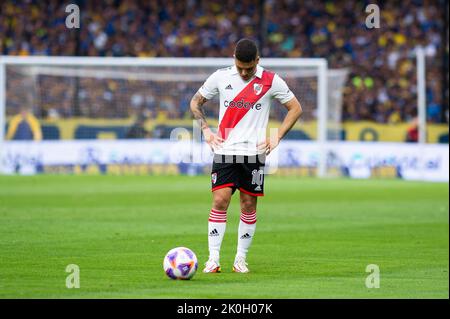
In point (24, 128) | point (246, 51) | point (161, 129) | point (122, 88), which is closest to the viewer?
point (246, 51)

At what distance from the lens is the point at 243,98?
10.6 metres

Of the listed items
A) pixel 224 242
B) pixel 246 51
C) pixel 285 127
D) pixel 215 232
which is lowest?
pixel 224 242

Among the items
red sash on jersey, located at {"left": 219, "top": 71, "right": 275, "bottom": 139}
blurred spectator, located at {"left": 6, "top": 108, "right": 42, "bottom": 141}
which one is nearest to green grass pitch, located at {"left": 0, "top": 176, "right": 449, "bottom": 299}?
red sash on jersey, located at {"left": 219, "top": 71, "right": 275, "bottom": 139}

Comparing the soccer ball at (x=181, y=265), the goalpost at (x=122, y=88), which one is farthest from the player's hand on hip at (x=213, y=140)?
the goalpost at (x=122, y=88)

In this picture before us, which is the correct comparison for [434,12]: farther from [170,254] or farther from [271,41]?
[170,254]

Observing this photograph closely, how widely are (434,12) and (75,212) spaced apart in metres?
22.1

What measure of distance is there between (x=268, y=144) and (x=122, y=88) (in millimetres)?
21957

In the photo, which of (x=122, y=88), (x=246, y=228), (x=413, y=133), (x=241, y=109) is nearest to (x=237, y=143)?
(x=241, y=109)

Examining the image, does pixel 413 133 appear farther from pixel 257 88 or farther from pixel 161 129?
pixel 257 88

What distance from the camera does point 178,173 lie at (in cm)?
3127

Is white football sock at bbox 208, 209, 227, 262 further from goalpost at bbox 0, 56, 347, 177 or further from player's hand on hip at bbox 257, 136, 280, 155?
goalpost at bbox 0, 56, 347, 177

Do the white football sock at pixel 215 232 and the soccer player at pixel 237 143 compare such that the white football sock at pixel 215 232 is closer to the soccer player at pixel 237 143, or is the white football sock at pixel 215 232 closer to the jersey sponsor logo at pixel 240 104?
the soccer player at pixel 237 143

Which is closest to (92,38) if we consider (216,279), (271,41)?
(271,41)

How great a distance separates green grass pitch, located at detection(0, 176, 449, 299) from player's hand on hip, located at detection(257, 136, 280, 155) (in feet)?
4.19
